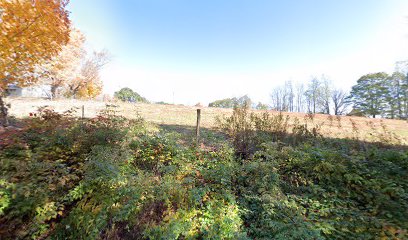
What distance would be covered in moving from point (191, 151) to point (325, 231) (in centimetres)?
304

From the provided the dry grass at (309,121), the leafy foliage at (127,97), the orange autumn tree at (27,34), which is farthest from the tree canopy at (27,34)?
the leafy foliage at (127,97)

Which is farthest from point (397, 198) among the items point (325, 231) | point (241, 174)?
point (241, 174)

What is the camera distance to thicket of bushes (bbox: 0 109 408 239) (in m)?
2.31

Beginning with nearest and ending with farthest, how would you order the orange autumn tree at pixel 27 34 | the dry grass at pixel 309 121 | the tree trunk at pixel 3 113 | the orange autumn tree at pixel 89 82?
the orange autumn tree at pixel 27 34, the tree trunk at pixel 3 113, the dry grass at pixel 309 121, the orange autumn tree at pixel 89 82

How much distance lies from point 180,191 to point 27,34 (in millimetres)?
5186

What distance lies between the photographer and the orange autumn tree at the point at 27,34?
12.0ft

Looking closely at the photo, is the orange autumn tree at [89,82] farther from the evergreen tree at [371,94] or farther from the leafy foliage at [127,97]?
the evergreen tree at [371,94]

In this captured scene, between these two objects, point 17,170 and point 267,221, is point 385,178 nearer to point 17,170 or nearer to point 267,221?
point 267,221

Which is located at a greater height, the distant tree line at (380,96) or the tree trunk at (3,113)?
the distant tree line at (380,96)

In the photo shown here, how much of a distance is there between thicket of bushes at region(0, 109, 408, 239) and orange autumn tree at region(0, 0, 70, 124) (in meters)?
1.54

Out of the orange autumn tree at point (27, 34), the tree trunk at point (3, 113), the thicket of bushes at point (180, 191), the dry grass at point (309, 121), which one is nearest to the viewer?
the thicket of bushes at point (180, 191)

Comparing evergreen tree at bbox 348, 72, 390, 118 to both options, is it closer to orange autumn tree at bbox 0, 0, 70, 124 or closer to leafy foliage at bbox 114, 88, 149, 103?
leafy foliage at bbox 114, 88, 149, 103

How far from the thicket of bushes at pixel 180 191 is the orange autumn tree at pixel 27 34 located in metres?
1.54

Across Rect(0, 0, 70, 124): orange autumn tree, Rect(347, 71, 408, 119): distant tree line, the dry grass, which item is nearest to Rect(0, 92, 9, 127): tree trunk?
Rect(0, 0, 70, 124): orange autumn tree
